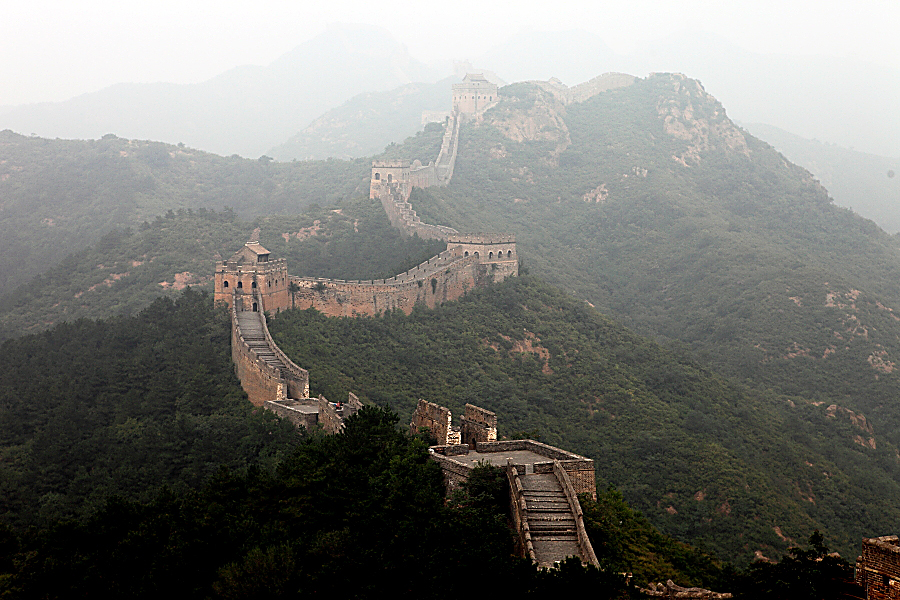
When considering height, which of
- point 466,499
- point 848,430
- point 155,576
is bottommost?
point 848,430

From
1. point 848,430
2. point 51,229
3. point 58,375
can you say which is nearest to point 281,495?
point 58,375

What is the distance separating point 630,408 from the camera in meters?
50.4

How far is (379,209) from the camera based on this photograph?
7006 cm

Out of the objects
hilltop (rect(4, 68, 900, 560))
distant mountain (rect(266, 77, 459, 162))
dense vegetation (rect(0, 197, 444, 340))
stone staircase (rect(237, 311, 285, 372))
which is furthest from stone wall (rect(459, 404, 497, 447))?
distant mountain (rect(266, 77, 459, 162))

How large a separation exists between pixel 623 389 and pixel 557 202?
1772 inches

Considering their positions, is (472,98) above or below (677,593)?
above

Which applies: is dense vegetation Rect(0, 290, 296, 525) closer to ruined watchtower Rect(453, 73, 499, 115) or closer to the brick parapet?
the brick parapet

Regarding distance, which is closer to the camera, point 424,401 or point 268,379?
point 424,401

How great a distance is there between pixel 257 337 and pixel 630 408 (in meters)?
19.3

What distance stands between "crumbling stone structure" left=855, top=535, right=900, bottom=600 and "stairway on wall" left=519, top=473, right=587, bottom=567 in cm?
572

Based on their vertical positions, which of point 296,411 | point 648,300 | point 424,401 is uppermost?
point 424,401

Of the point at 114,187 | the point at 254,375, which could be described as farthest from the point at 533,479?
the point at 114,187

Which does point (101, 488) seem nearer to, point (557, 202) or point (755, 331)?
point (755, 331)

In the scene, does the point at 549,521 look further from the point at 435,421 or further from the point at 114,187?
the point at 114,187
